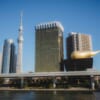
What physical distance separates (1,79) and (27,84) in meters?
25.2

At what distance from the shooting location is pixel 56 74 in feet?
456

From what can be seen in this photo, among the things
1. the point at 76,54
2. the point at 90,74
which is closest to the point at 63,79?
the point at 90,74

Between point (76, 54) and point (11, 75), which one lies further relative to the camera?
point (11, 75)

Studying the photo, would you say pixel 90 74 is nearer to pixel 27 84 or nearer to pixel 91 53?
pixel 27 84

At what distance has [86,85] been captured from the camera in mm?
134375

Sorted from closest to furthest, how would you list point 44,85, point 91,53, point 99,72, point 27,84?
point 91,53 < point 99,72 < point 44,85 < point 27,84

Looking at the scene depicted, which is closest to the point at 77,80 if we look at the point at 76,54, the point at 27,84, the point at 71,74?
the point at 71,74

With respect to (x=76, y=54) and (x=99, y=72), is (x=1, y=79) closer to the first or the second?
(x=99, y=72)

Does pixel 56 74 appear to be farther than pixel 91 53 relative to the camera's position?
Yes

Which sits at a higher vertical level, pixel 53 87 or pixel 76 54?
pixel 76 54

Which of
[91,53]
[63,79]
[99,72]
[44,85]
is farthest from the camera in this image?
[63,79]

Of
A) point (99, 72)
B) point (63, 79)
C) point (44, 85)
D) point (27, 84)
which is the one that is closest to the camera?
point (99, 72)

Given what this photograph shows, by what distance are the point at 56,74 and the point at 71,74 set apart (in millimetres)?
9016

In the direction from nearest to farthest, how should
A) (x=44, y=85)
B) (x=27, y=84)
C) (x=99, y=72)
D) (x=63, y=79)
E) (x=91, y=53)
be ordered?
(x=91, y=53)
(x=99, y=72)
(x=44, y=85)
(x=27, y=84)
(x=63, y=79)
